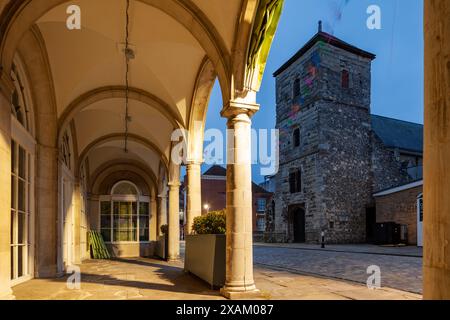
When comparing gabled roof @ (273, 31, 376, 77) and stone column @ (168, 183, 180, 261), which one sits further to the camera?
gabled roof @ (273, 31, 376, 77)

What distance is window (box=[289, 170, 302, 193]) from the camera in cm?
2922

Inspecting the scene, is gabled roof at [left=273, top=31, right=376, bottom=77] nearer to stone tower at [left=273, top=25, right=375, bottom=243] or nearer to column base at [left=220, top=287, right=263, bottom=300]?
stone tower at [left=273, top=25, right=375, bottom=243]

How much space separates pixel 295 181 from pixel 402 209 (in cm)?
847

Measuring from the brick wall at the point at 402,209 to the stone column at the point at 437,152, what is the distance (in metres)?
21.8

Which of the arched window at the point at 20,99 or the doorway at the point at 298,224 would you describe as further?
the doorway at the point at 298,224

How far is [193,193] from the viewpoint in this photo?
30.3 feet

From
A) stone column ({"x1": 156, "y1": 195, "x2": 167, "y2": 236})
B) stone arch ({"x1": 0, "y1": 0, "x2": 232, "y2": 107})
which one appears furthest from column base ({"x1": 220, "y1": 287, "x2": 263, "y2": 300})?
stone column ({"x1": 156, "y1": 195, "x2": 167, "y2": 236})

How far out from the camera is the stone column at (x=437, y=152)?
6.32 ft

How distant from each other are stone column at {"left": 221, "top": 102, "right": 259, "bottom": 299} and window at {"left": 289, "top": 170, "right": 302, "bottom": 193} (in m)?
23.8

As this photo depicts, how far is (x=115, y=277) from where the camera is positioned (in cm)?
834

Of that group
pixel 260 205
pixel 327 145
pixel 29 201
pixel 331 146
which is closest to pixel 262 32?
pixel 29 201

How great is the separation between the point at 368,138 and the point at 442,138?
94.2 ft

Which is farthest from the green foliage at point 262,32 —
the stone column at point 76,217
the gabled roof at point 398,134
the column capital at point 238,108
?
the gabled roof at point 398,134

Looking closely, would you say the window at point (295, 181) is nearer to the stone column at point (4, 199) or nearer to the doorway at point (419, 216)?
the doorway at point (419, 216)
